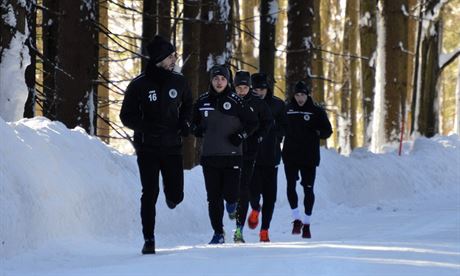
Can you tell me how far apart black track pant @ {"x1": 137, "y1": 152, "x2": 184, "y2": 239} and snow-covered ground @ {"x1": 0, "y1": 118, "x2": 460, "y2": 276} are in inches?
13.6

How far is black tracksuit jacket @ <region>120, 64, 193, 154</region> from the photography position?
8109 millimetres

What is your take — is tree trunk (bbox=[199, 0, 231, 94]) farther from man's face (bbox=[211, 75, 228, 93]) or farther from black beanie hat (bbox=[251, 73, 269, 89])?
man's face (bbox=[211, 75, 228, 93])

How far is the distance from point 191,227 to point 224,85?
3.20 metres

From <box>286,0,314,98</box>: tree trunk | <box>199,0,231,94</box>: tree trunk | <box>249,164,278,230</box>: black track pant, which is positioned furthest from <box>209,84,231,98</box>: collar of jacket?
<box>286,0,314,98</box>: tree trunk

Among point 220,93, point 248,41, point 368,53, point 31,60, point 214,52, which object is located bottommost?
point 220,93

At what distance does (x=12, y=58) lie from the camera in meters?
10.9

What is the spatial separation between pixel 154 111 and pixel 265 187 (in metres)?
3.33

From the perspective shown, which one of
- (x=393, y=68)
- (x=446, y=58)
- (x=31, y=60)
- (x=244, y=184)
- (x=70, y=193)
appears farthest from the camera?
(x=446, y=58)

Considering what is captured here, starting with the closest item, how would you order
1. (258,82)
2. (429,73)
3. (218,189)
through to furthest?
(218,189) < (258,82) < (429,73)

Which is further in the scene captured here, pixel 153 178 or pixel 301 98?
pixel 301 98

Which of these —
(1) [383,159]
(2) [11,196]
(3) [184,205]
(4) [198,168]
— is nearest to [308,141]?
(3) [184,205]

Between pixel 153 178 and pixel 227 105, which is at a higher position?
pixel 227 105

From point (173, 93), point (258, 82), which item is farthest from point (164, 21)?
point (173, 93)

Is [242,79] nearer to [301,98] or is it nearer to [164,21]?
[301,98]
